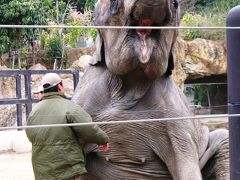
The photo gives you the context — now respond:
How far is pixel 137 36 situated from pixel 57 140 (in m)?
0.61

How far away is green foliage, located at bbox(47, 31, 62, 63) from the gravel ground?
2.75 m

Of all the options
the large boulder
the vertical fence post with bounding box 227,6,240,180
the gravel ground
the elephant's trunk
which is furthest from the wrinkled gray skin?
the large boulder

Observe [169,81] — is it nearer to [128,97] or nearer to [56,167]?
[128,97]

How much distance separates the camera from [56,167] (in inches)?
93.7

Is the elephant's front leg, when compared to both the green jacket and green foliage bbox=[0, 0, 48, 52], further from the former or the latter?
green foliage bbox=[0, 0, 48, 52]

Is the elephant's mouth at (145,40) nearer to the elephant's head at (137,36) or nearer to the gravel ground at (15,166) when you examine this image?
the elephant's head at (137,36)

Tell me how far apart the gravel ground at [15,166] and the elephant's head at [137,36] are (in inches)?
118

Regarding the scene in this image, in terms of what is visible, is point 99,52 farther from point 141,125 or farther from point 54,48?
point 54,48

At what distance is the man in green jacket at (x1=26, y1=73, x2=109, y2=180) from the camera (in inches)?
91.2

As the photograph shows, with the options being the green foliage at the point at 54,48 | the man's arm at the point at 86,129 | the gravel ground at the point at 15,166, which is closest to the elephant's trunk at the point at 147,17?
the man's arm at the point at 86,129

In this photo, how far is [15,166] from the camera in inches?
226

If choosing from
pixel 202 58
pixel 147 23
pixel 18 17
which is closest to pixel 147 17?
pixel 147 23

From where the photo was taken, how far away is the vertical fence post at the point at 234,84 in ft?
5.54

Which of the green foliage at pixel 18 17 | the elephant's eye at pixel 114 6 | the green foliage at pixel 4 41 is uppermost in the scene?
the green foliage at pixel 18 17
